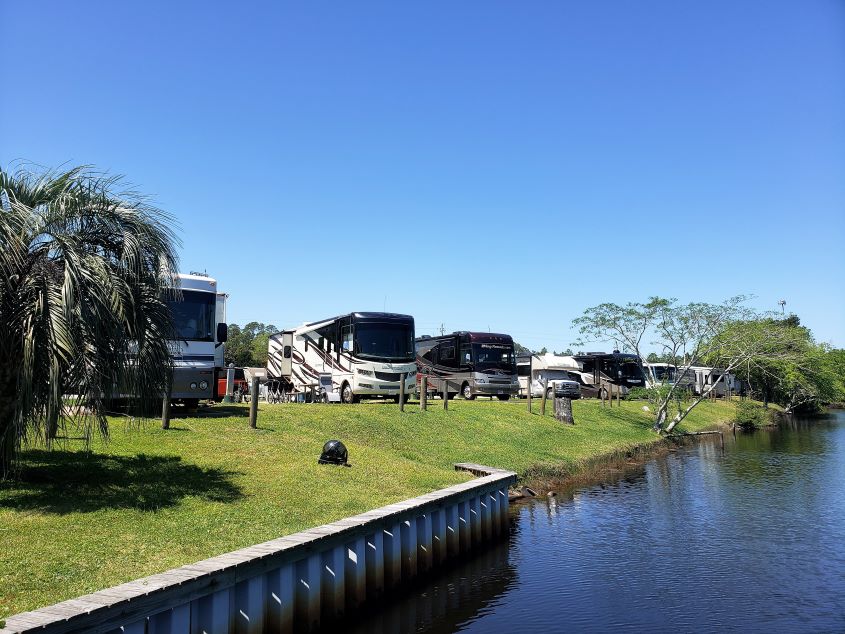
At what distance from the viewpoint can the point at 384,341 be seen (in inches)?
1041

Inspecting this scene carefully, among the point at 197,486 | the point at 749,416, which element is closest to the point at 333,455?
the point at 197,486

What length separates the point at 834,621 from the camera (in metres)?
10.0

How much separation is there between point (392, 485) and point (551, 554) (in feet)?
11.7

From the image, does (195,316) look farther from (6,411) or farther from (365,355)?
(365,355)

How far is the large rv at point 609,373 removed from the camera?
46625 mm

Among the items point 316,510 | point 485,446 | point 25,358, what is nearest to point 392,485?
point 316,510

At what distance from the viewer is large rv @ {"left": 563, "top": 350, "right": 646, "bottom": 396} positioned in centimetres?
4662

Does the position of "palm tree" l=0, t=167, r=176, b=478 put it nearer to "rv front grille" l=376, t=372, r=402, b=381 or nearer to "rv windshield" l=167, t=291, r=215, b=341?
"rv windshield" l=167, t=291, r=215, b=341

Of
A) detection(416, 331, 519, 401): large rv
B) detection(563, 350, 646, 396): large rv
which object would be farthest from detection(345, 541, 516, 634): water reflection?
detection(563, 350, 646, 396): large rv

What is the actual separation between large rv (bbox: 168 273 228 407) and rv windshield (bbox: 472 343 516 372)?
18.3 meters

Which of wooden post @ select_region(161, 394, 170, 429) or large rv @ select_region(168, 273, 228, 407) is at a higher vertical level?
large rv @ select_region(168, 273, 228, 407)

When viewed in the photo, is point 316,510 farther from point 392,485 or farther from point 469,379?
point 469,379

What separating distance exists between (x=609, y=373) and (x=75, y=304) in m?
42.1

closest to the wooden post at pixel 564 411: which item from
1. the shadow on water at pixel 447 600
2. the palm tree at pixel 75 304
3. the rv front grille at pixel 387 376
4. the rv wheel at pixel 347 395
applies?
the rv front grille at pixel 387 376
